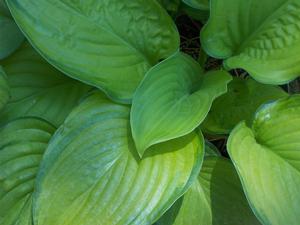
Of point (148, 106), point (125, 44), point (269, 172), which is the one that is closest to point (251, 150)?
point (269, 172)

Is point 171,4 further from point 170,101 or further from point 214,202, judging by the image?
point 214,202

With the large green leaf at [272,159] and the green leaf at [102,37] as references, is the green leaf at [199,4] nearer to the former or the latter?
the green leaf at [102,37]

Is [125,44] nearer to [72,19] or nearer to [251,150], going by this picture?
[72,19]

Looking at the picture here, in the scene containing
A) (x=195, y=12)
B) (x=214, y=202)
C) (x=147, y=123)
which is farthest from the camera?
(x=195, y=12)

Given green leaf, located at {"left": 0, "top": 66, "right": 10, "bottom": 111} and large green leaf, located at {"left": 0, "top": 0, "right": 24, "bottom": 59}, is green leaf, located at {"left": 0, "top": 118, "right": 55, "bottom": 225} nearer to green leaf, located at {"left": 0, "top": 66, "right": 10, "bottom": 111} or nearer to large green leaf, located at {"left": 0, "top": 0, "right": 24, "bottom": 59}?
green leaf, located at {"left": 0, "top": 66, "right": 10, "bottom": 111}

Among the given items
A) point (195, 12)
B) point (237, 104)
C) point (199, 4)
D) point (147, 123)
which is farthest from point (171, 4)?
point (147, 123)

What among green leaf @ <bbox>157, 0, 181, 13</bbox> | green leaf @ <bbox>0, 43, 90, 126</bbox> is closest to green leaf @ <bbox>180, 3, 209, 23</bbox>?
green leaf @ <bbox>157, 0, 181, 13</bbox>

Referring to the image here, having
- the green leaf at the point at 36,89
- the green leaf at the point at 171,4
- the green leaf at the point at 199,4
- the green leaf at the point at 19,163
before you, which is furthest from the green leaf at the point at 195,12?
the green leaf at the point at 19,163
